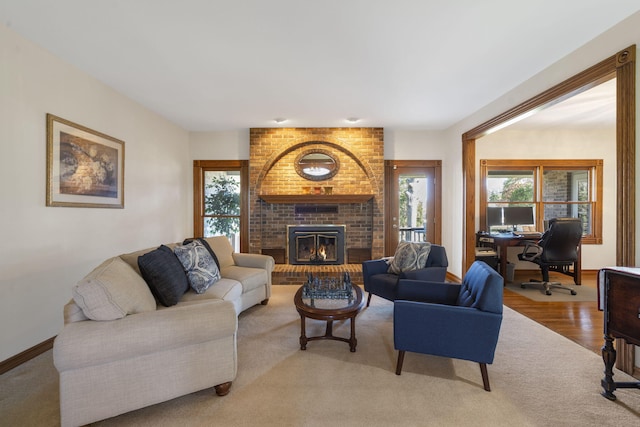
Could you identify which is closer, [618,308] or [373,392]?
[618,308]

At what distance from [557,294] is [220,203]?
5.76m

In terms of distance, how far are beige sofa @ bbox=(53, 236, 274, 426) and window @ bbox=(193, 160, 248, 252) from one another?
3424mm

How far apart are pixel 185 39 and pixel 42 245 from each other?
2.24 meters

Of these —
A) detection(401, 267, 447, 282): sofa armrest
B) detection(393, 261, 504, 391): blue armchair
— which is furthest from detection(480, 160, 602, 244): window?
detection(393, 261, 504, 391): blue armchair

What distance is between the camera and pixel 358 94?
3570 millimetres

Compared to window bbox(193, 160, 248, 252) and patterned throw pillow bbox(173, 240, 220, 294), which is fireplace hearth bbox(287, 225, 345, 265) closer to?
window bbox(193, 160, 248, 252)

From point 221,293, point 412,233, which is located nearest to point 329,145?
point 412,233

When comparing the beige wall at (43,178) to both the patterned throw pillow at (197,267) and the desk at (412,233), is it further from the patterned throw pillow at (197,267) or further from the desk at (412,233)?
the desk at (412,233)

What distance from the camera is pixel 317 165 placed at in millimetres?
5145

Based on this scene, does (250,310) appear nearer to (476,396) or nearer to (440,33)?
(476,396)

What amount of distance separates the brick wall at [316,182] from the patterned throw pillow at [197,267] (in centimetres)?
224

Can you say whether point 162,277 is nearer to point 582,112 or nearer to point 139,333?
point 139,333

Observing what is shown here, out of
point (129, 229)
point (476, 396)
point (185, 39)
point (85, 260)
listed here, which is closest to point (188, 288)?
point (85, 260)

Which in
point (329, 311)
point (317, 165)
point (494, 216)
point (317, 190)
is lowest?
point (329, 311)
